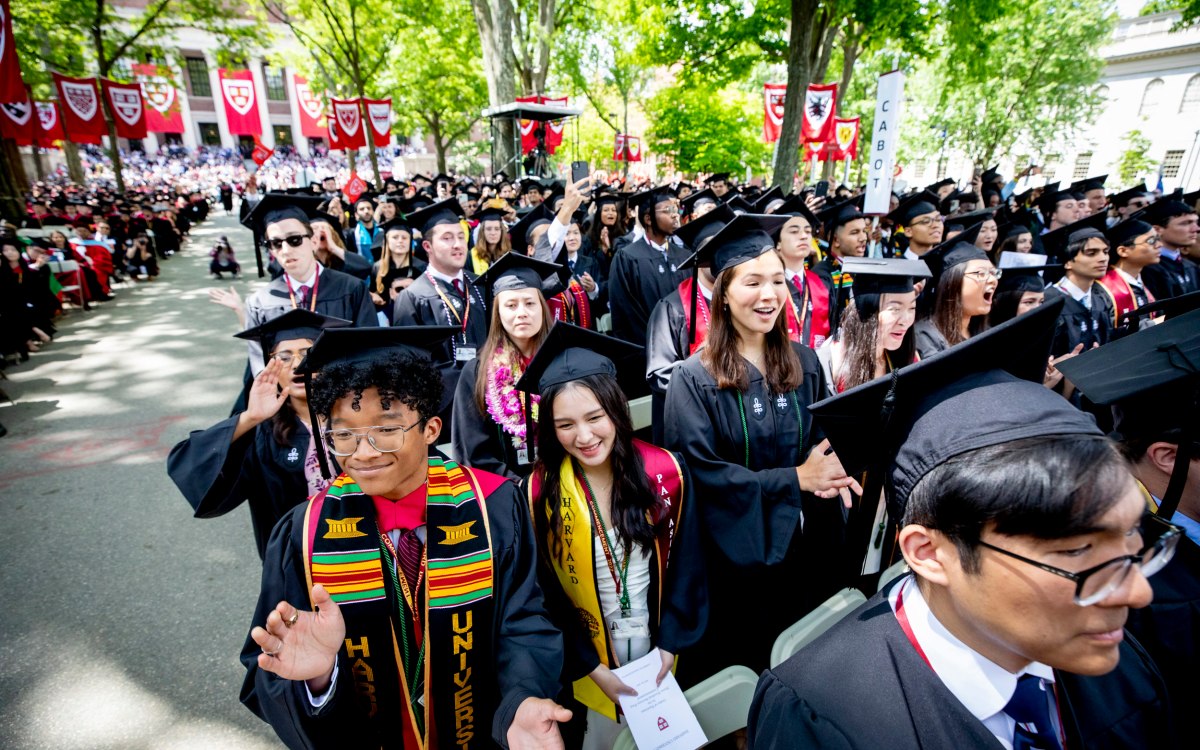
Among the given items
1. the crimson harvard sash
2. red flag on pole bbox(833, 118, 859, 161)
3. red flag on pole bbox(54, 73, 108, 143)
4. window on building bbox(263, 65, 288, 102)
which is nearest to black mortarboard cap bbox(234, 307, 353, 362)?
the crimson harvard sash

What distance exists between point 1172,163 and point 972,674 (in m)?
43.7

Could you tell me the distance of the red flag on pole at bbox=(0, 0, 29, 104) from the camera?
7098mm

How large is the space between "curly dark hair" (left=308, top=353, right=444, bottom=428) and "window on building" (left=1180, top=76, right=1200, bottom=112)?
44231 mm

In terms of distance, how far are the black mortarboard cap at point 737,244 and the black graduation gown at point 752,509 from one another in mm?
539

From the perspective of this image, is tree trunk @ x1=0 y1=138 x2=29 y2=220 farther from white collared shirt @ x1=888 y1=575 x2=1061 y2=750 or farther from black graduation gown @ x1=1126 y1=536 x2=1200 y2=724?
black graduation gown @ x1=1126 y1=536 x2=1200 y2=724

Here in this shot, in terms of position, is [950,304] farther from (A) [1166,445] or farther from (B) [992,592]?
(B) [992,592]

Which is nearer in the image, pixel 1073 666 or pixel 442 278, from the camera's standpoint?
pixel 1073 666

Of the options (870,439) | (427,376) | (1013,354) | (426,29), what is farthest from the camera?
(426,29)

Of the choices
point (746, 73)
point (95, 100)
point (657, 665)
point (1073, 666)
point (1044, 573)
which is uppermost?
point (746, 73)

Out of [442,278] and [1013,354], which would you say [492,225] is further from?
[1013,354]

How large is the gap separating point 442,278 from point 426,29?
2312 cm

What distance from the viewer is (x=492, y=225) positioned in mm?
5762

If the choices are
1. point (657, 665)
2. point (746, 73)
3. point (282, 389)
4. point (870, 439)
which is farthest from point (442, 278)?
point (746, 73)

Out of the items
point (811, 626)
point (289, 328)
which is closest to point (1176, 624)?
point (811, 626)
